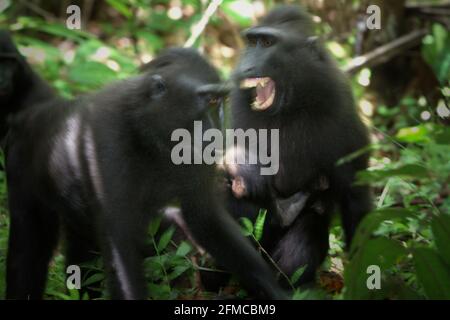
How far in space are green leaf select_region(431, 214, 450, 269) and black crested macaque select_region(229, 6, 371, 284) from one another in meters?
1.24

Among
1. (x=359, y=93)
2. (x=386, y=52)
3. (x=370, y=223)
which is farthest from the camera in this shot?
(x=359, y=93)

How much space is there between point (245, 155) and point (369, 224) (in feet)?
5.15

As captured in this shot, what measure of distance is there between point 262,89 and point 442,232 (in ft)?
5.56

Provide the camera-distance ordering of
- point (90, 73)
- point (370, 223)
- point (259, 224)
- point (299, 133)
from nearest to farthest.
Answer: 1. point (370, 223)
2. point (259, 224)
3. point (299, 133)
4. point (90, 73)

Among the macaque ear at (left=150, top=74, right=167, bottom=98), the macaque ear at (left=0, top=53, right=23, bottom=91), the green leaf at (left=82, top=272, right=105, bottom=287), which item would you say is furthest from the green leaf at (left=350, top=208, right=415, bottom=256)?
the macaque ear at (left=0, top=53, right=23, bottom=91)

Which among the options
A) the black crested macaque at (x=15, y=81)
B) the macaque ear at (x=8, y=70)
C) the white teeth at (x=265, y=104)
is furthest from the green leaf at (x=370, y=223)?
the macaque ear at (x=8, y=70)

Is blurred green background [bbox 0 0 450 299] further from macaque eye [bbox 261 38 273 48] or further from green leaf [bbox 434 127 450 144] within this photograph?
macaque eye [bbox 261 38 273 48]

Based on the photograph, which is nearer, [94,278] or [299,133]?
[94,278]

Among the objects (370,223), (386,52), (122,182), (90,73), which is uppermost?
(386,52)

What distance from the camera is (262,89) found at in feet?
14.5

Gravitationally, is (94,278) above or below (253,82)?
below

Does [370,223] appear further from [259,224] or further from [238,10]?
[238,10]

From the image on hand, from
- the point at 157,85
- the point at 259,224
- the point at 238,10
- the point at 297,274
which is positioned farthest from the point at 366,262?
the point at 238,10

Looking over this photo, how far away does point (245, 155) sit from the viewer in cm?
448
